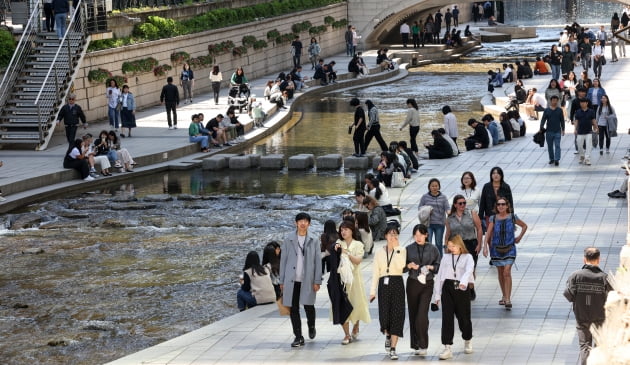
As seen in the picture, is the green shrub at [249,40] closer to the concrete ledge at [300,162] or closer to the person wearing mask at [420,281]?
the concrete ledge at [300,162]

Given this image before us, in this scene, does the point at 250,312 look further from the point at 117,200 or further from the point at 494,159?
the point at 494,159

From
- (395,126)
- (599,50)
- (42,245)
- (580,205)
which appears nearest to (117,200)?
(42,245)

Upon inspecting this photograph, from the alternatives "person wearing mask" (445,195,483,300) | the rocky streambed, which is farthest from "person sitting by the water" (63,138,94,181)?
"person wearing mask" (445,195,483,300)

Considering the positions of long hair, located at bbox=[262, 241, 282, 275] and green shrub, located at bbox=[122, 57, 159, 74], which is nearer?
long hair, located at bbox=[262, 241, 282, 275]

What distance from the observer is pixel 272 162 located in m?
28.2

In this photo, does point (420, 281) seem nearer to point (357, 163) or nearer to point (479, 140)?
point (357, 163)

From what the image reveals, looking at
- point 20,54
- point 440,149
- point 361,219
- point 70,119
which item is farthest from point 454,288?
point 20,54

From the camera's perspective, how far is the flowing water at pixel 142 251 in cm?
1564

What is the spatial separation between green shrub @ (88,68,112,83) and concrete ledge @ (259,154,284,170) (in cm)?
811

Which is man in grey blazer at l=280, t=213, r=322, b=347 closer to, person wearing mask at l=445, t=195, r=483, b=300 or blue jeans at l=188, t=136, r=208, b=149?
person wearing mask at l=445, t=195, r=483, b=300

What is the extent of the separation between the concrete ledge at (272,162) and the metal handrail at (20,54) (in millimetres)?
6891

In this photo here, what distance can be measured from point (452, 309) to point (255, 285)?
375cm

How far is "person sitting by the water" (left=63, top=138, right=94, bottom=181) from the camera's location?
86.1 feet

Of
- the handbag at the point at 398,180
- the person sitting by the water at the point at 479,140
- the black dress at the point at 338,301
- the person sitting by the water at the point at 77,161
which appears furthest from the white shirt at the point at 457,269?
the person sitting by the water at the point at 479,140
